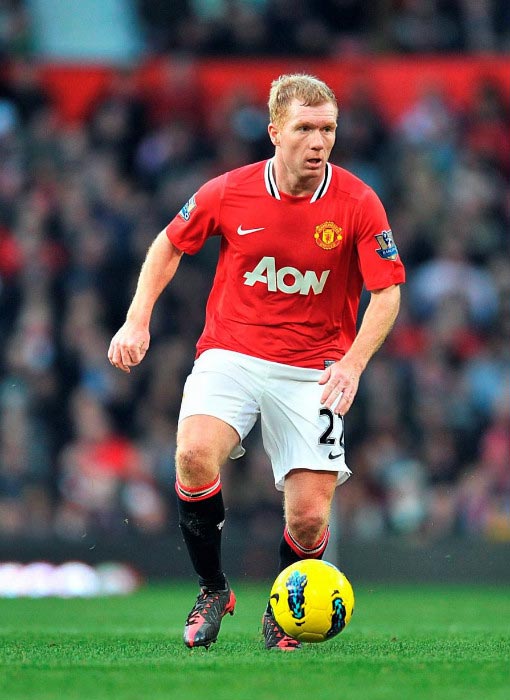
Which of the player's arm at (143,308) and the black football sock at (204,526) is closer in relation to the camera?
the player's arm at (143,308)

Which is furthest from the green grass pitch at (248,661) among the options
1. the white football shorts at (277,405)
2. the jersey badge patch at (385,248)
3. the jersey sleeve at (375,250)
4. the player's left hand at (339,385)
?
the jersey badge patch at (385,248)

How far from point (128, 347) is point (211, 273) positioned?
8115 mm

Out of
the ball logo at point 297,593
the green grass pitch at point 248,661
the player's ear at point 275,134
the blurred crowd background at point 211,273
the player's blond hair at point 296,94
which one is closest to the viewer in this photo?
the green grass pitch at point 248,661

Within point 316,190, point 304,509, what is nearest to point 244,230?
point 316,190

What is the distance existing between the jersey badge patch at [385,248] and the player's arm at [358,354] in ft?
0.47

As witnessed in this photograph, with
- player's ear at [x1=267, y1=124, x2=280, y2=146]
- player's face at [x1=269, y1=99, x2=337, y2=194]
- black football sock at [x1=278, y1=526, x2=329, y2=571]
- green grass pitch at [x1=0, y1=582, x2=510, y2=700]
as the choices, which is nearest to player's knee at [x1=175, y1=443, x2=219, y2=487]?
black football sock at [x1=278, y1=526, x2=329, y2=571]

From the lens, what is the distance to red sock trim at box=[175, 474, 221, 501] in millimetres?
6684

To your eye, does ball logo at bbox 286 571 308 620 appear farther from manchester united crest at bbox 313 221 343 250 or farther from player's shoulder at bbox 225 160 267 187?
player's shoulder at bbox 225 160 267 187

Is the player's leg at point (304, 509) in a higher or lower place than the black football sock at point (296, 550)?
higher

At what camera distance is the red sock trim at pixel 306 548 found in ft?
22.9

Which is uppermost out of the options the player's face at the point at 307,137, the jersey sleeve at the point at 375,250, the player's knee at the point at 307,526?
the player's face at the point at 307,137

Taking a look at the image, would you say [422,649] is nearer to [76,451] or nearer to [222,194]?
[222,194]

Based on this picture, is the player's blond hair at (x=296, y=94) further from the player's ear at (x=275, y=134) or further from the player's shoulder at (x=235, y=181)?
the player's shoulder at (x=235, y=181)

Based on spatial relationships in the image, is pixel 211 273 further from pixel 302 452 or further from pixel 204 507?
pixel 204 507
